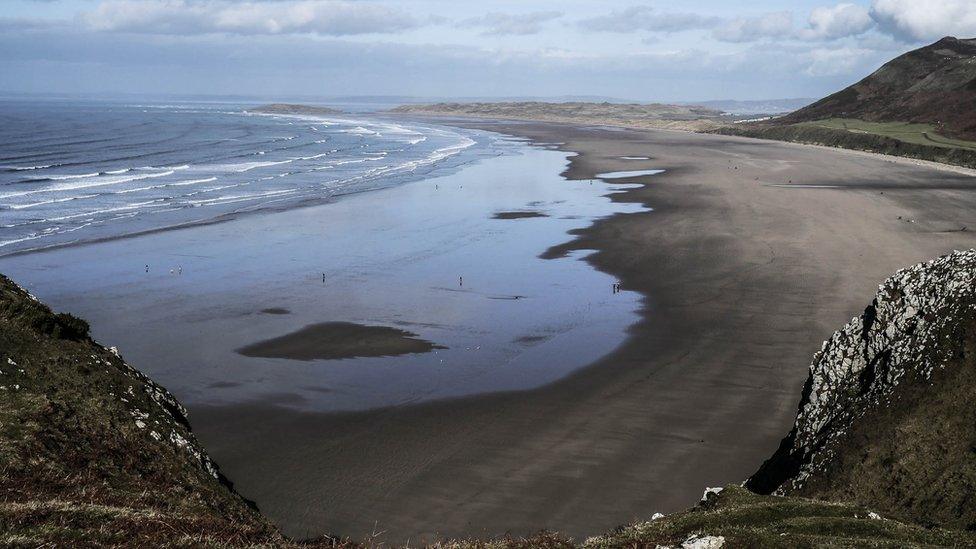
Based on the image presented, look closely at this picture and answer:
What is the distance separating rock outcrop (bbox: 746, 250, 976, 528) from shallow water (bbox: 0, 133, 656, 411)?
8.76 meters

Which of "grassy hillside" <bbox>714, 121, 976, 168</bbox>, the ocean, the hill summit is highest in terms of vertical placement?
the hill summit

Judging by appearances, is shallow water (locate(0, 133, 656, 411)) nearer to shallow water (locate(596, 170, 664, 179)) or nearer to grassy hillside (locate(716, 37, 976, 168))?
shallow water (locate(596, 170, 664, 179))

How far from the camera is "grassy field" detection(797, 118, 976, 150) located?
94.5m

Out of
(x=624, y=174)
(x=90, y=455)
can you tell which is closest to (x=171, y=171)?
(x=624, y=174)

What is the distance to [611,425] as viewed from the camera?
19.0 meters

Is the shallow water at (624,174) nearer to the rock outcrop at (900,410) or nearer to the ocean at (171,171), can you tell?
the ocean at (171,171)

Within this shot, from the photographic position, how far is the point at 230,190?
61.1 metres

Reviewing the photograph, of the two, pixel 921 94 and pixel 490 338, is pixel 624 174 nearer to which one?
pixel 490 338

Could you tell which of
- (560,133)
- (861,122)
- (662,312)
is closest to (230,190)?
(662,312)

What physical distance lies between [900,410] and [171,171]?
232 feet

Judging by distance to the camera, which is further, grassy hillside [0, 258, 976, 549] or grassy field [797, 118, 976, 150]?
grassy field [797, 118, 976, 150]

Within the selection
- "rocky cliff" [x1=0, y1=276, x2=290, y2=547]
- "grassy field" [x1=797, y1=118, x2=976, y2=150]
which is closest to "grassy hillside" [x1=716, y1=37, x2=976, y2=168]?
"grassy field" [x1=797, y1=118, x2=976, y2=150]

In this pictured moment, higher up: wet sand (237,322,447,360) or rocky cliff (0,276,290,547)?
rocky cliff (0,276,290,547)

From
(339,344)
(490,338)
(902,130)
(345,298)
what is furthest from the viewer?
(902,130)
